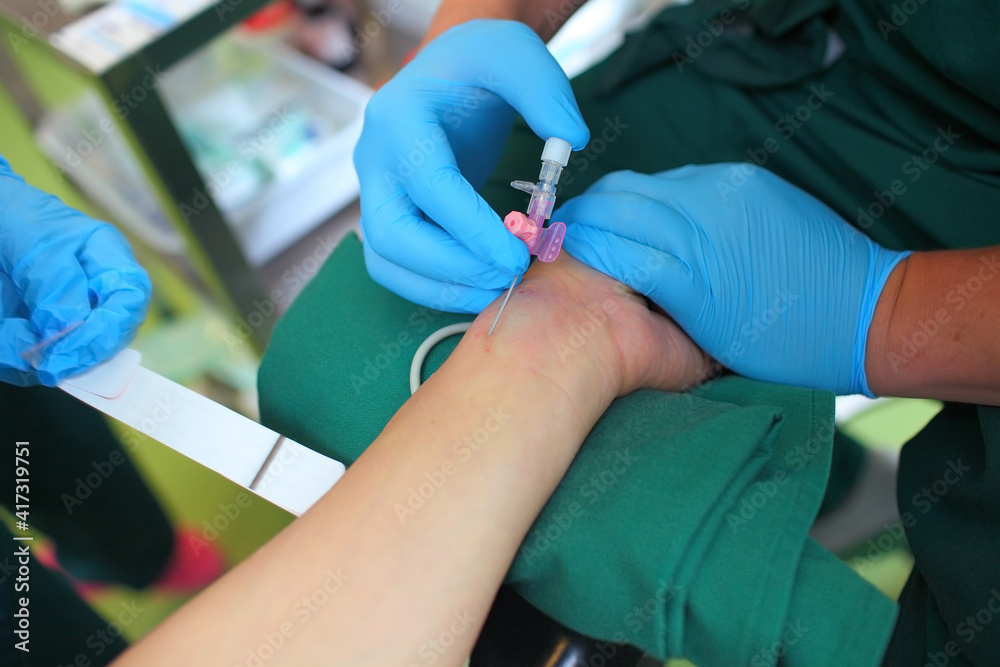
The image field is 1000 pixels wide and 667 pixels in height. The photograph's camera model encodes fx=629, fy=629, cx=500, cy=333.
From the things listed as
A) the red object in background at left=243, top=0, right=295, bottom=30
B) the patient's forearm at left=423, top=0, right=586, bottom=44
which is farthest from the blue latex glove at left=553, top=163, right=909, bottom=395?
the red object in background at left=243, top=0, right=295, bottom=30

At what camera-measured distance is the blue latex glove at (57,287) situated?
66 centimetres

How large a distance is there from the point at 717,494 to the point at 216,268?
4.43 ft

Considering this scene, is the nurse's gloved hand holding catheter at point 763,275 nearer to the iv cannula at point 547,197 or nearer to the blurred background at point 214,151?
the iv cannula at point 547,197

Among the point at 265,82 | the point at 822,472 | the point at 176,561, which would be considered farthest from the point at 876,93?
the point at 265,82

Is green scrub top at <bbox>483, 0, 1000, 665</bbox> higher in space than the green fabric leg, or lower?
higher

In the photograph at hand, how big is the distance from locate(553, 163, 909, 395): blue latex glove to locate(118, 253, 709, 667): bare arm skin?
0.44ft

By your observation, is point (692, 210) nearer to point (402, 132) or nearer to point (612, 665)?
point (402, 132)

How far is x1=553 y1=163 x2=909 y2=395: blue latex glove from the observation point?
829mm

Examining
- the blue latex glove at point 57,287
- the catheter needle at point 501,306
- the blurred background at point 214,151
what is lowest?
the blurred background at point 214,151

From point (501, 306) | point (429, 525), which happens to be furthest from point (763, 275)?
point (429, 525)

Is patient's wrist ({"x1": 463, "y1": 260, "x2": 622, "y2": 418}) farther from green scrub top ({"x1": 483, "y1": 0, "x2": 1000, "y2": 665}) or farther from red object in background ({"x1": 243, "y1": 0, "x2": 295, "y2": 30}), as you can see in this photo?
red object in background ({"x1": 243, "y1": 0, "x2": 295, "y2": 30})

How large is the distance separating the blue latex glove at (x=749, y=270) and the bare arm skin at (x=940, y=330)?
2 centimetres

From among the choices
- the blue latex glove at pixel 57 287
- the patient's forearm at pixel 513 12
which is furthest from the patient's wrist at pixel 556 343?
the patient's forearm at pixel 513 12

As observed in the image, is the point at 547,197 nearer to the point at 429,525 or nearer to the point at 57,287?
the point at 429,525
